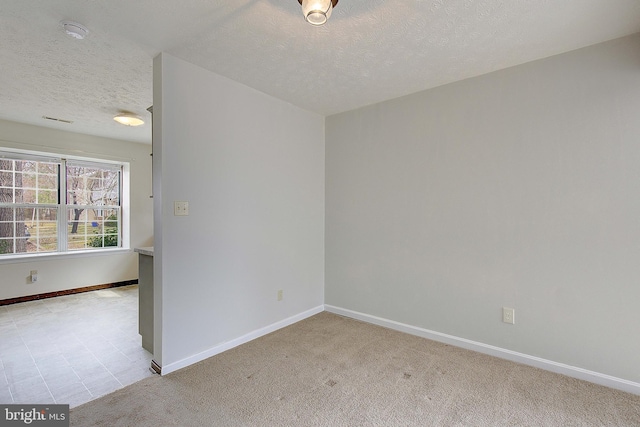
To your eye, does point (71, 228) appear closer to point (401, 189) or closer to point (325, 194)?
point (325, 194)

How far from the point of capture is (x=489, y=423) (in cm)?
173

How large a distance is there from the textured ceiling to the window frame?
66.3 inches

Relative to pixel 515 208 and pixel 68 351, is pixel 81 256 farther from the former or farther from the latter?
pixel 515 208

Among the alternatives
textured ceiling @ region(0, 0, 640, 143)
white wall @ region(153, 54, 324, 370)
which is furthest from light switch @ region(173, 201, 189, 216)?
textured ceiling @ region(0, 0, 640, 143)

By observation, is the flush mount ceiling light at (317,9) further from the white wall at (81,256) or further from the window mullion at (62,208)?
the window mullion at (62,208)

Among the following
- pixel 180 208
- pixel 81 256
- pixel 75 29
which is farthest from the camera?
pixel 81 256

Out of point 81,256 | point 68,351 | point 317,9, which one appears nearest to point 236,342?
point 68,351

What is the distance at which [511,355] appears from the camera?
8.02ft

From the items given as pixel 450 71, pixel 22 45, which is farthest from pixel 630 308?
pixel 22 45

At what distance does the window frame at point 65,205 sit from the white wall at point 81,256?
0.06 m

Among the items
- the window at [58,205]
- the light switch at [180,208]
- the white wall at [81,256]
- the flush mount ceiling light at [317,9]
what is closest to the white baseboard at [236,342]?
the light switch at [180,208]

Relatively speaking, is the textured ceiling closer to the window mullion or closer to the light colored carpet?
the window mullion

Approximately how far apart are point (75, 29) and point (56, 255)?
3.78 meters

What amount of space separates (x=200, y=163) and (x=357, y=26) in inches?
60.8
